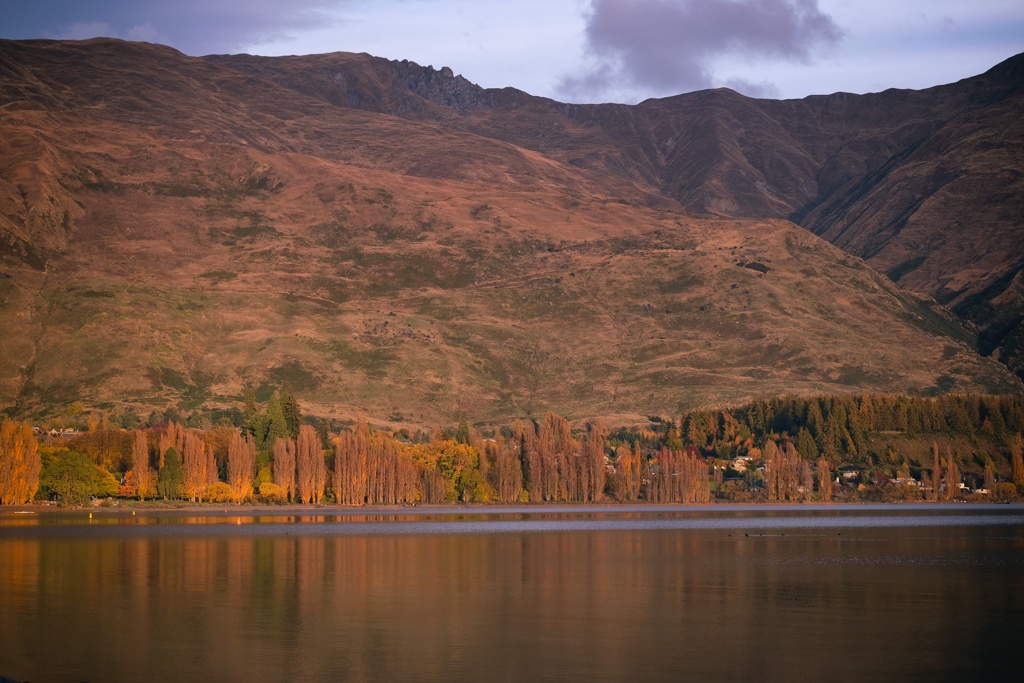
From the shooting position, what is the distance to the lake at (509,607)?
170ft

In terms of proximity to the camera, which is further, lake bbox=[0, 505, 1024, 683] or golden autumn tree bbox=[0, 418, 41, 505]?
golden autumn tree bbox=[0, 418, 41, 505]

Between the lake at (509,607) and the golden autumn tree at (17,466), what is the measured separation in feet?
187

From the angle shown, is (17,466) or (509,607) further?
(17,466)

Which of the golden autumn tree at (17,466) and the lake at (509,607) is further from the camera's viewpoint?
the golden autumn tree at (17,466)

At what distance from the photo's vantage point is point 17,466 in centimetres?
18088

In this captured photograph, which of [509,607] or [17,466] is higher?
[17,466]

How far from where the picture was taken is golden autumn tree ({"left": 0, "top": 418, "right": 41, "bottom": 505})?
178625 millimetres

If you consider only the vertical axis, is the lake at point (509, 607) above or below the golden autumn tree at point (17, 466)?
below

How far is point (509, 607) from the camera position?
69125mm

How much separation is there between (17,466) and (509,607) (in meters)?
131

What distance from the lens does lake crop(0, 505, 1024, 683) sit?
5169cm

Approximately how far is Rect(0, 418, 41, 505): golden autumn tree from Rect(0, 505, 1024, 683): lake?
57.0 metres

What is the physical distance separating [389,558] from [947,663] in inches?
2140

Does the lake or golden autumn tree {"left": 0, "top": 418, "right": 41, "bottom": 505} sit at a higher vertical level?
golden autumn tree {"left": 0, "top": 418, "right": 41, "bottom": 505}
